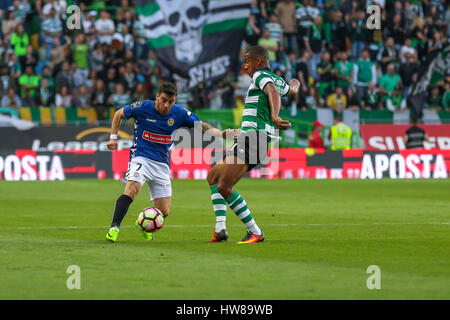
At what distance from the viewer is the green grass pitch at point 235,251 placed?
25.1 feet

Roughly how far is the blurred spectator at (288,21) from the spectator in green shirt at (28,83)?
7.72 meters

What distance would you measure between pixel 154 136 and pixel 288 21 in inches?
752

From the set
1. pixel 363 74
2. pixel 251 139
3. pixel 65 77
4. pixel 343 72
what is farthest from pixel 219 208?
pixel 363 74

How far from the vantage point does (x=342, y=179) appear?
2702 centimetres

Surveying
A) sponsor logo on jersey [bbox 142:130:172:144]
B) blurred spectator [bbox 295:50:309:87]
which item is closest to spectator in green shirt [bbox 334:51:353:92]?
blurred spectator [bbox 295:50:309:87]

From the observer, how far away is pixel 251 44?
29.3m

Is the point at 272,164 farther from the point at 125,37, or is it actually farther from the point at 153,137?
the point at 153,137

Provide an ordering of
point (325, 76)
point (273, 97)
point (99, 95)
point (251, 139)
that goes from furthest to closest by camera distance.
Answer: point (325, 76) < point (99, 95) < point (251, 139) < point (273, 97)

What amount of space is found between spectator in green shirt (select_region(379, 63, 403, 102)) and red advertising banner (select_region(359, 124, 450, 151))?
140 centimetres

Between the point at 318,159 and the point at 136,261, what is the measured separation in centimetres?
1869

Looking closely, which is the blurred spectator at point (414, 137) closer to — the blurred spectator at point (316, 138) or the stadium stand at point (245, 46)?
the stadium stand at point (245, 46)

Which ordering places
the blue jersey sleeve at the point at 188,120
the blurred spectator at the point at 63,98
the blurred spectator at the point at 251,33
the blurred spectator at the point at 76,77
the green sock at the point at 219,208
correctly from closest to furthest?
1. the green sock at the point at 219,208
2. the blue jersey sleeve at the point at 188,120
3. the blurred spectator at the point at 63,98
4. the blurred spectator at the point at 76,77
5. the blurred spectator at the point at 251,33

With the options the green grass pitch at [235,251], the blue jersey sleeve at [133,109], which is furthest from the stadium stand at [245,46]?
the blue jersey sleeve at [133,109]
